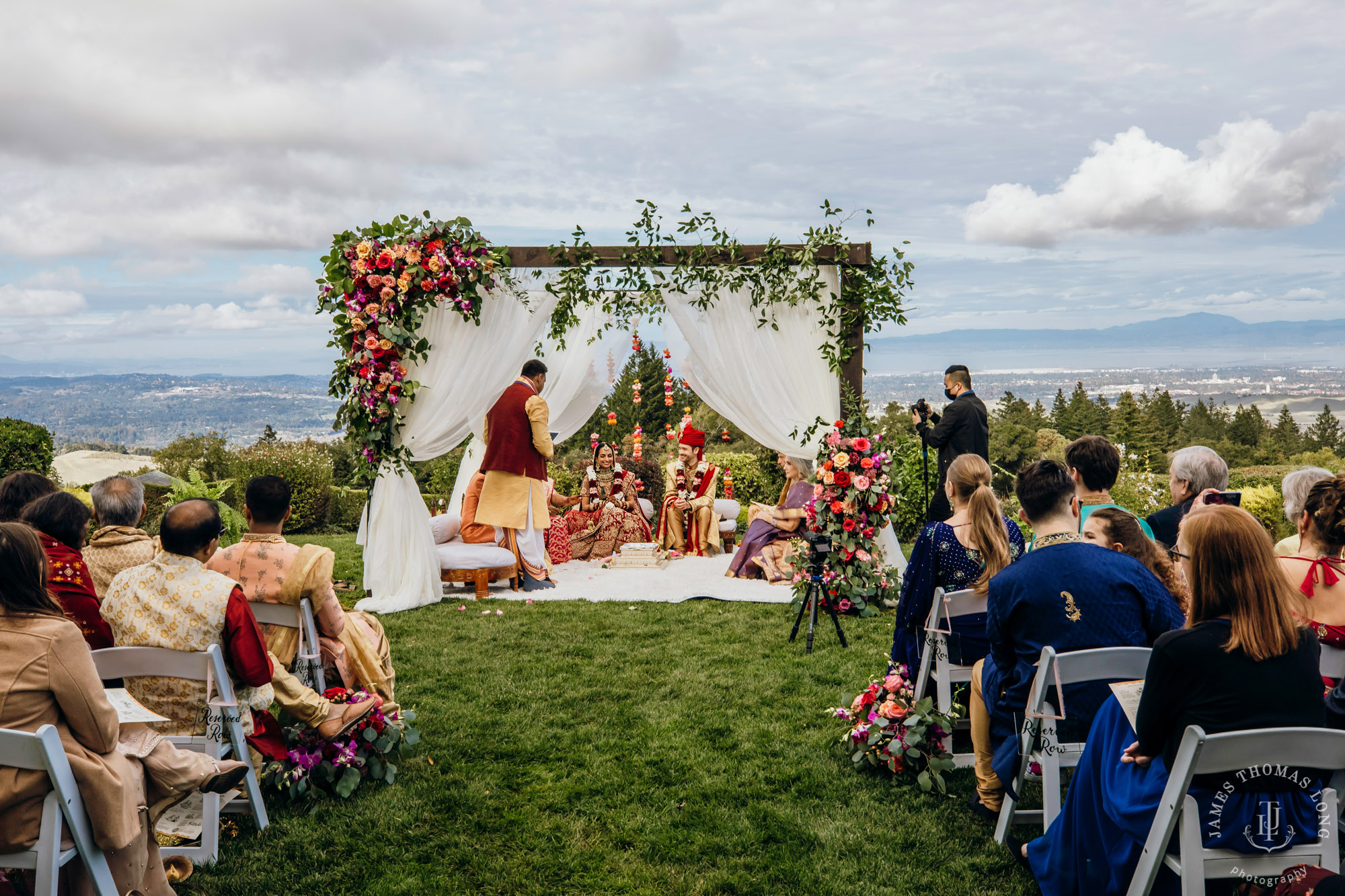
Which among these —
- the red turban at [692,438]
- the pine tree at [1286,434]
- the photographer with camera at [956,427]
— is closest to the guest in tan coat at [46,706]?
the photographer with camera at [956,427]

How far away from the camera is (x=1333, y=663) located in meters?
2.57

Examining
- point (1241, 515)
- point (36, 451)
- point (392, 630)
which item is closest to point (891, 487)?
point (392, 630)

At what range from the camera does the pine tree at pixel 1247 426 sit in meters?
18.2

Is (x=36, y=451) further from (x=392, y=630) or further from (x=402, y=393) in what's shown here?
(x=392, y=630)

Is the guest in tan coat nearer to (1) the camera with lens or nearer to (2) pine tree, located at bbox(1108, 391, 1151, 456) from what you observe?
(1) the camera with lens

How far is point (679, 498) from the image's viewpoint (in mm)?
9359

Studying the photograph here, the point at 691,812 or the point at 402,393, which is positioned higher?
the point at 402,393

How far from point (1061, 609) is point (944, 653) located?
854mm

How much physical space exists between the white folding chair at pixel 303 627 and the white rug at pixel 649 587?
3.57 meters

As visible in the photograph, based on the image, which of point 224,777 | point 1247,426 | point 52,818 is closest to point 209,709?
point 224,777

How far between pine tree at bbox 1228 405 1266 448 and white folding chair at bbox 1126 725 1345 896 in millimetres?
18641

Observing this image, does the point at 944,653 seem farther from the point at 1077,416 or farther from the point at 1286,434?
the point at 1286,434

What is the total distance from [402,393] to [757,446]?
7519 millimetres

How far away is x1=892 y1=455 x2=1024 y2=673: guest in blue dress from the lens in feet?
11.4
